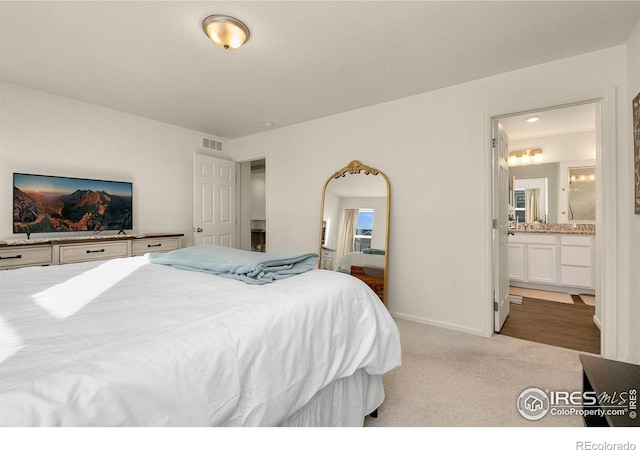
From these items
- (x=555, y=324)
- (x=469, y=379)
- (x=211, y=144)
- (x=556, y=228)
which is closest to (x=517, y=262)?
(x=556, y=228)

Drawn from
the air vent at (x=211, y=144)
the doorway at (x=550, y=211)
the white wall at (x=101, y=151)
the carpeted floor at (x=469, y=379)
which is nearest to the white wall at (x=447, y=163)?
the carpeted floor at (x=469, y=379)

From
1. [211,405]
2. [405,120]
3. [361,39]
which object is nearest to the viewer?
[211,405]

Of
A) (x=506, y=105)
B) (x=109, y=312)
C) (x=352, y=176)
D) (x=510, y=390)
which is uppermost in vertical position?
(x=506, y=105)

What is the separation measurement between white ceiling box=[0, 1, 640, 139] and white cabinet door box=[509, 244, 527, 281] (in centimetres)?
307

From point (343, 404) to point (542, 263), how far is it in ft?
14.9

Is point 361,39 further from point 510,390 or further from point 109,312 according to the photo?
point 510,390

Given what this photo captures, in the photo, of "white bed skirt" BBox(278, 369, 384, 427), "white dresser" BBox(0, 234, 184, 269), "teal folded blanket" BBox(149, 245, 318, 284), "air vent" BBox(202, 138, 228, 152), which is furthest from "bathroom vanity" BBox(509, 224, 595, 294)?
"white dresser" BBox(0, 234, 184, 269)

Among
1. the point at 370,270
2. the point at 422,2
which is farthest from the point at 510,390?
the point at 422,2

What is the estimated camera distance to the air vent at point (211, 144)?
4595mm

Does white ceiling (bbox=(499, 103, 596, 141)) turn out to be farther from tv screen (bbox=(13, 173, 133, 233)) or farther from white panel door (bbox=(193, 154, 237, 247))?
tv screen (bbox=(13, 173, 133, 233))

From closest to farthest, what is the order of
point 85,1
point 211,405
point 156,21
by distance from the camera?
point 211,405
point 85,1
point 156,21

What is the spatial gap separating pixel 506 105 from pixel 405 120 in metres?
0.95

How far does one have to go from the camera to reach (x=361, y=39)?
2230 millimetres

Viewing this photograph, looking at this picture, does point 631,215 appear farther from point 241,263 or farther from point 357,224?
point 241,263
